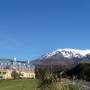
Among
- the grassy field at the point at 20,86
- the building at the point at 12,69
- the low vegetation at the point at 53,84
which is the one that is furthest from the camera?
the building at the point at 12,69

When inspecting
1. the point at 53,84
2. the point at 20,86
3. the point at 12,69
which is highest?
the point at 12,69

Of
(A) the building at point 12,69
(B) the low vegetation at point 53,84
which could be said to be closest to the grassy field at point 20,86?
(B) the low vegetation at point 53,84

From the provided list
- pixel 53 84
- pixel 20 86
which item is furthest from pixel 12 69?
pixel 53 84

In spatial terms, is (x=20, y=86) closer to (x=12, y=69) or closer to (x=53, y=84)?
(x=53, y=84)

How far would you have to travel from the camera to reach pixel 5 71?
108m

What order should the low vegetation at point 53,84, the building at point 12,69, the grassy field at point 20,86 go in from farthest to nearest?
the building at point 12,69 → the grassy field at point 20,86 → the low vegetation at point 53,84

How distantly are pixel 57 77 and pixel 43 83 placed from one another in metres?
0.84

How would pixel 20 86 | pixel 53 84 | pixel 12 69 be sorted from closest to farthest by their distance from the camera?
pixel 53 84 → pixel 20 86 → pixel 12 69

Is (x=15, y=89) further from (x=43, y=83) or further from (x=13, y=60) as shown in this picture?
(x=13, y=60)

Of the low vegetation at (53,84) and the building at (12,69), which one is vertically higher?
the building at (12,69)

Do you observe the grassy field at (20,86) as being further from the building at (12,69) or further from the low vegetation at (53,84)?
the building at (12,69)

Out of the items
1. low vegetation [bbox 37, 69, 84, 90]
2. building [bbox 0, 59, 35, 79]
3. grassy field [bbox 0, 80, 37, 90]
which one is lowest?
low vegetation [bbox 37, 69, 84, 90]

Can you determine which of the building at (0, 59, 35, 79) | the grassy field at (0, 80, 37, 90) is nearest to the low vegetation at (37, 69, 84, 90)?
the grassy field at (0, 80, 37, 90)

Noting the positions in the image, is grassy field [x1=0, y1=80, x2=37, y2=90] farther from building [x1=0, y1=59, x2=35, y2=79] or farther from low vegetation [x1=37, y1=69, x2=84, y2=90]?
building [x1=0, y1=59, x2=35, y2=79]
